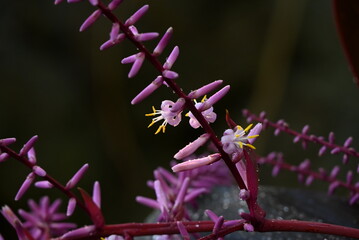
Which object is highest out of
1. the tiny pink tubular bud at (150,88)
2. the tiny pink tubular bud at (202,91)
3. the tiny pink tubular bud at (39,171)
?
the tiny pink tubular bud at (150,88)

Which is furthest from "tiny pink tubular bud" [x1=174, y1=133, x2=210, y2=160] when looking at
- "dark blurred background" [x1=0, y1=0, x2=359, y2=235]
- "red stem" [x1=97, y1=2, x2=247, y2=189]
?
"dark blurred background" [x1=0, y1=0, x2=359, y2=235]

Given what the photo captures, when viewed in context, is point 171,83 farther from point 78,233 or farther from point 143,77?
point 143,77

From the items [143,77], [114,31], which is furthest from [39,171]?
[143,77]

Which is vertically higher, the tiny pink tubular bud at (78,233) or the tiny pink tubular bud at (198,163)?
the tiny pink tubular bud at (198,163)

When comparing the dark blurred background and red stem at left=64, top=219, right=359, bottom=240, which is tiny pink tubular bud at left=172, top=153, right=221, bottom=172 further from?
the dark blurred background

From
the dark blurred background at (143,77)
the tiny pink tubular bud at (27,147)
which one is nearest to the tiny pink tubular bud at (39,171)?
the tiny pink tubular bud at (27,147)

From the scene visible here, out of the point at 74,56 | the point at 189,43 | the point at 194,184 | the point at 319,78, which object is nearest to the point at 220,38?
the point at 189,43

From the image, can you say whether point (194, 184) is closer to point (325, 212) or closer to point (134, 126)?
point (325, 212)

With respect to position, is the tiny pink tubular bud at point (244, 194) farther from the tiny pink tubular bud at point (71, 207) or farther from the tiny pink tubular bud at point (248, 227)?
the tiny pink tubular bud at point (71, 207)

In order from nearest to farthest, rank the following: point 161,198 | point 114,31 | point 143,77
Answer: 1. point 114,31
2. point 161,198
3. point 143,77
